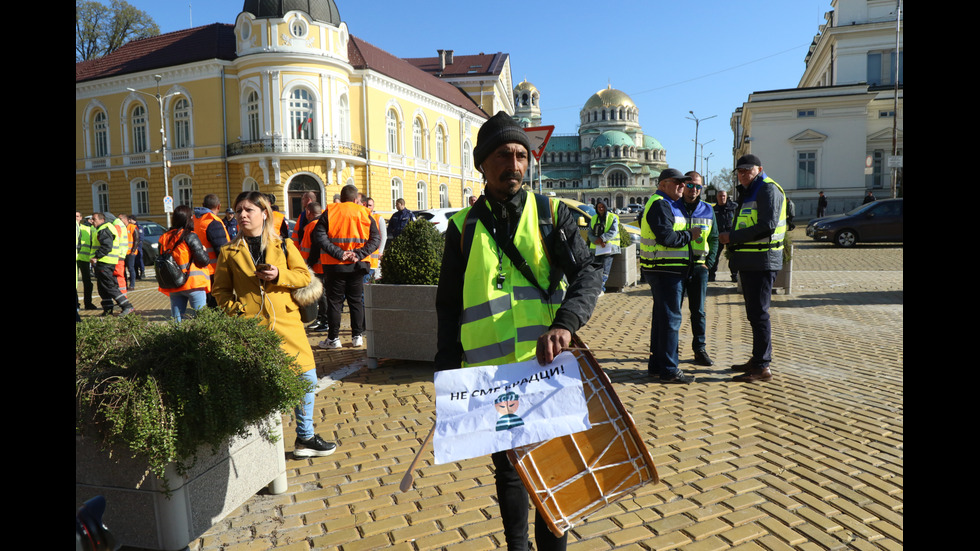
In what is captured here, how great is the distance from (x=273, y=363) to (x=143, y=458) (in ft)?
2.39

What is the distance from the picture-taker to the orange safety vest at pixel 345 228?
7.55 meters

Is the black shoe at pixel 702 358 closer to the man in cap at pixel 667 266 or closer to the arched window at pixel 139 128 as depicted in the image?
the man in cap at pixel 667 266

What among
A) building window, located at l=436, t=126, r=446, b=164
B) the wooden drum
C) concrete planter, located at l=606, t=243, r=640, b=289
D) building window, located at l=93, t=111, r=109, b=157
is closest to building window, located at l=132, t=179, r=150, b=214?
building window, located at l=93, t=111, r=109, b=157

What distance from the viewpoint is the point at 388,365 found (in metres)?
6.89

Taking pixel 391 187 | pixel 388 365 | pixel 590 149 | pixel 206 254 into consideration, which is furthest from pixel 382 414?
pixel 590 149

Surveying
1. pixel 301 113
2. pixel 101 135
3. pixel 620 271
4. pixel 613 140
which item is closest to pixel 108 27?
pixel 101 135

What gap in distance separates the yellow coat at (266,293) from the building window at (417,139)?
42.8 metres

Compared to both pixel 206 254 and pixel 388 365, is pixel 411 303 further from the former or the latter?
pixel 206 254

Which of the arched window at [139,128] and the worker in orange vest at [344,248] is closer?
the worker in orange vest at [344,248]

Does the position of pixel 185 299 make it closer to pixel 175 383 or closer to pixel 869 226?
pixel 175 383

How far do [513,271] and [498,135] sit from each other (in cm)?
53

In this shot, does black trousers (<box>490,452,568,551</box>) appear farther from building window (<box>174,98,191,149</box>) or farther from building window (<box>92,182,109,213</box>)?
building window (<box>92,182,109,213</box>)

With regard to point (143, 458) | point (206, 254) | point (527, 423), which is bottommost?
point (143, 458)

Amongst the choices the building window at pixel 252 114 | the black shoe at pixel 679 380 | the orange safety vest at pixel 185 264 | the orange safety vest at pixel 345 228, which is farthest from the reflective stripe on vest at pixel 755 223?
the building window at pixel 252 114
